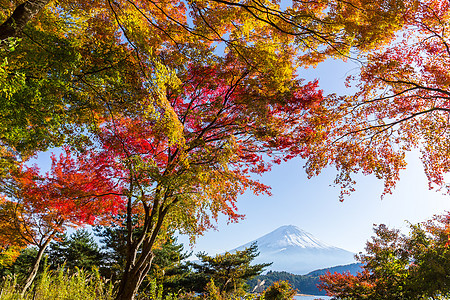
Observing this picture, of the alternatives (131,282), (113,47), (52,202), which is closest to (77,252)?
(52,202)

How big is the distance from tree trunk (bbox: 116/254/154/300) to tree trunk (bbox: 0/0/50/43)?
181 inches

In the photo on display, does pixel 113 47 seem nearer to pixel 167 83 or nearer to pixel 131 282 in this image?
pixel 167 83

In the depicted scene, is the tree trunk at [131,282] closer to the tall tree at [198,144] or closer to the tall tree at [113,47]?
the tall tree at [198,144]

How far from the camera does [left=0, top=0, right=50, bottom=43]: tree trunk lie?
244cm

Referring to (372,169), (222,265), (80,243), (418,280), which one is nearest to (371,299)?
(418,280)

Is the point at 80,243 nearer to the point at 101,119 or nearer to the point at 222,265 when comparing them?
the point at 222,265

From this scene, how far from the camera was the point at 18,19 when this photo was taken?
2.48 m

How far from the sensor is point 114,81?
12.0ft

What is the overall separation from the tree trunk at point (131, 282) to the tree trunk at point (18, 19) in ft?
15.1

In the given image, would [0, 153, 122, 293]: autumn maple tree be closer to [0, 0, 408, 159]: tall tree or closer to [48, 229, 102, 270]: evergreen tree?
[0, 0, 408, 159]: tall tree

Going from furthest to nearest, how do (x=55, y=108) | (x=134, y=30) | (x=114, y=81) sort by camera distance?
(x=55, y=108) → (x=114, y=81) → (x=134, y=30)

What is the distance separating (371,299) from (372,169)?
397 cm

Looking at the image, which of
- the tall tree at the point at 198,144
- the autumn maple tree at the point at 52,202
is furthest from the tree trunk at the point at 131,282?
the autumn maple tree at the point at 52,202

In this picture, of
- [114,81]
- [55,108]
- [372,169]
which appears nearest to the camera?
[114,81]
